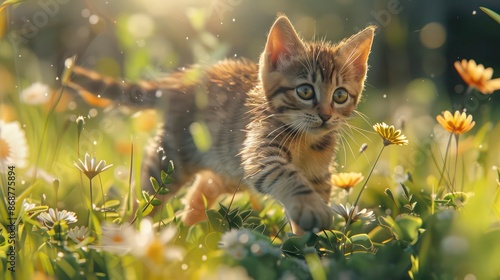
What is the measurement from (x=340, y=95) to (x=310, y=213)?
1.49ft

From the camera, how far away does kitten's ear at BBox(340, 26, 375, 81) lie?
1.50 meters

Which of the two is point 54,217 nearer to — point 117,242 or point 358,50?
point 117,242

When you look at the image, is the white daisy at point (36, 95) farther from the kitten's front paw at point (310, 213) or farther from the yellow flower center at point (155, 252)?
the yellow flower center at point (155, 252)

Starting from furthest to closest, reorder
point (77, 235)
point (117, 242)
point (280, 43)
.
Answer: point (280, 43), point (77, 235), point (117, 242)

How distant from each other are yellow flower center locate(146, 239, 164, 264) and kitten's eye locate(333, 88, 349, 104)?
0.84 m

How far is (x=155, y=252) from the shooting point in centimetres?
86

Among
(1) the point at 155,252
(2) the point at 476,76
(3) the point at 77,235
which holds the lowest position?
(3) the point at 77,235

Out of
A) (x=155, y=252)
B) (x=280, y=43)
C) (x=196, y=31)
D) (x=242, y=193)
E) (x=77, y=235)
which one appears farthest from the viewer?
(x=242, y=193)

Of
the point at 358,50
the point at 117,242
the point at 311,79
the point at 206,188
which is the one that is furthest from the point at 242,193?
the point at 117,242

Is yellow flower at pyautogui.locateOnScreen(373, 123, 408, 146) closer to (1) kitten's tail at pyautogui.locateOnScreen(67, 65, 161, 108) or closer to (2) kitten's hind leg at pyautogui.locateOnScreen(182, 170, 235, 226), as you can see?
(2) kitten's hind leg at pyautogui.locateOnScreen(182, 170, 235, 226)

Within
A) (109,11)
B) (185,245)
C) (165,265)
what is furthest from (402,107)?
(165,265)

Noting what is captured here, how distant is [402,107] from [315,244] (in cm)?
124

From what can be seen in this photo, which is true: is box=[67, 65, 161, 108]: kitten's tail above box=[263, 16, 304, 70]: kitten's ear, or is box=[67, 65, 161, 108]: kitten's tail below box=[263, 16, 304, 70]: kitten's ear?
below

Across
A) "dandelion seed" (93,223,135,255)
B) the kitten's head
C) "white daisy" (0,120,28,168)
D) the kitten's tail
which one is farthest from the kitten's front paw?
the kitten's tail
